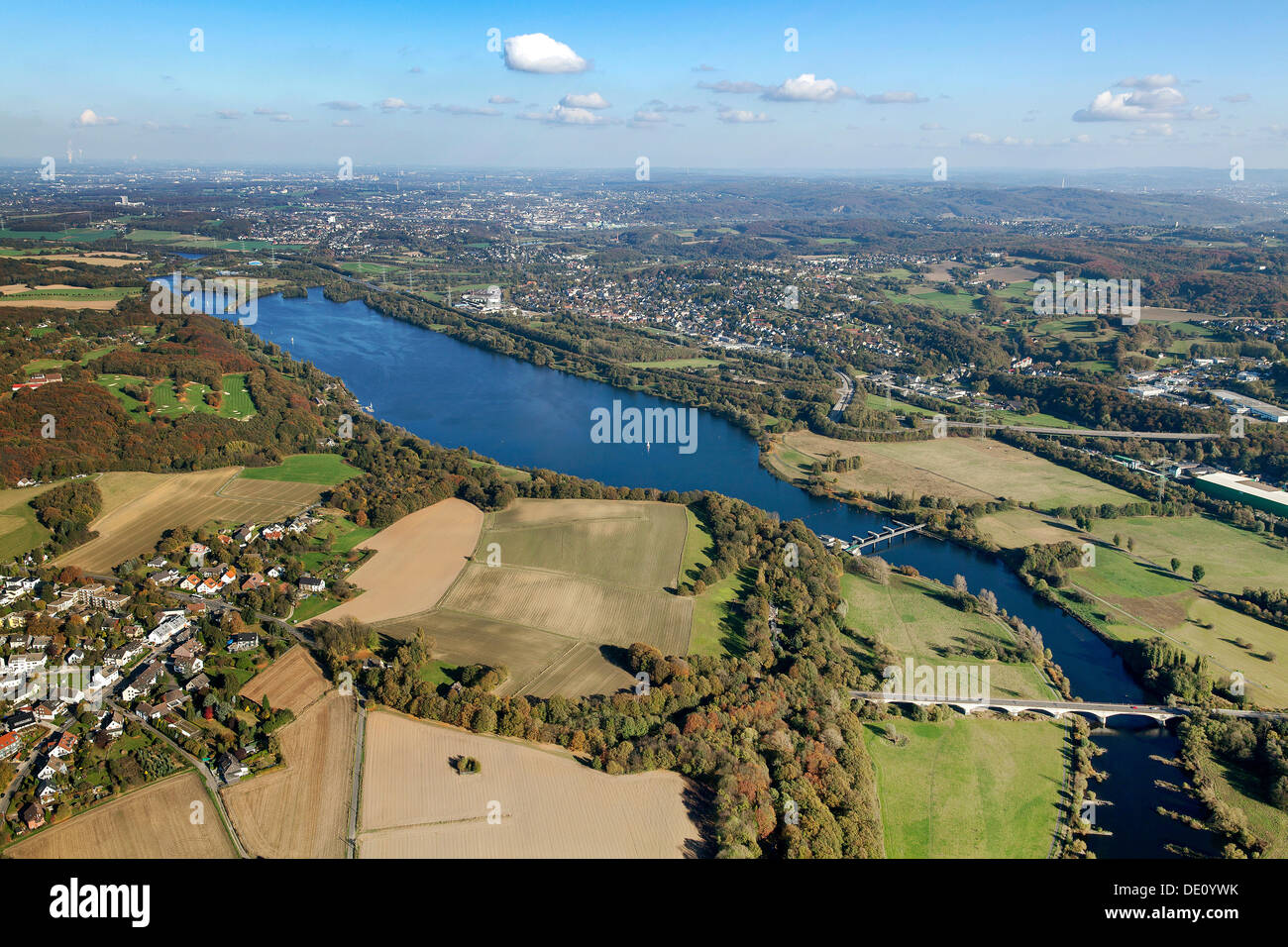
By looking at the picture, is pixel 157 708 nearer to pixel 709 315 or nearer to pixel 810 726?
pixel 810 726

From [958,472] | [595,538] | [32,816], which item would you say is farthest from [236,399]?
[958,472]

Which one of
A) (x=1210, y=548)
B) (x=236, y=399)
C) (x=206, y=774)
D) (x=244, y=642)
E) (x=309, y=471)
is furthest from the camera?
(x=236, y=399)

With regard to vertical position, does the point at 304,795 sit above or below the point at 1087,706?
above

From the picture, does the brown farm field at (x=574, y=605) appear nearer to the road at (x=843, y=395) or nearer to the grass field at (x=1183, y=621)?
the grass field at (x=1183, y=621)

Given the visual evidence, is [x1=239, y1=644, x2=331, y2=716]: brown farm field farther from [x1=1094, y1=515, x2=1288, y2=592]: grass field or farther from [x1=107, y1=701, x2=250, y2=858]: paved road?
[x1=1094, y1=515, x2=1288, y2=592]: grass field

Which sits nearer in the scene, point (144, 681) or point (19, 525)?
point (144, 681)

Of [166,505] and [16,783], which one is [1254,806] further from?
[166,505]

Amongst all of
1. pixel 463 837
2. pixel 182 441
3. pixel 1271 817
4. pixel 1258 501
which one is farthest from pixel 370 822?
pixel 1258 501
